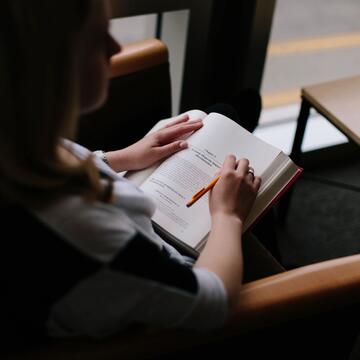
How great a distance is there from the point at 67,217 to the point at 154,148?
49cm

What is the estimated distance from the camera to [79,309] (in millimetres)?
682

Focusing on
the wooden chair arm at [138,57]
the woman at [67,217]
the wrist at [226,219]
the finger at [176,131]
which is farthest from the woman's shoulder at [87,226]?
the wooden chair arm at [138,57]

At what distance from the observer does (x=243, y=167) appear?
3.28 ft

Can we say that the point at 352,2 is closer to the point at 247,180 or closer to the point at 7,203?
the point at 247,180

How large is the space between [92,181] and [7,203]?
0.34 ft

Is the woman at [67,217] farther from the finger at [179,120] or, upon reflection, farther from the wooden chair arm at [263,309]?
the finger at [179,120]

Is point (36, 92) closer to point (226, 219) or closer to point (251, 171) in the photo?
point (226, 219)

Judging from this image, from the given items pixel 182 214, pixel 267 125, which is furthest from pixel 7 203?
pixel 267 125

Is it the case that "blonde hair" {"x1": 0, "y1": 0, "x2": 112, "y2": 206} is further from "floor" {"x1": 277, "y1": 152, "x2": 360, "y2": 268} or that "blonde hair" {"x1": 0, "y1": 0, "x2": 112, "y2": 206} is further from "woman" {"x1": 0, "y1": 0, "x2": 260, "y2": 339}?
"floor" {"x1": 277, "y1": 152, "x2": 360, "y2": 268}

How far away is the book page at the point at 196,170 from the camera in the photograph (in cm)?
101

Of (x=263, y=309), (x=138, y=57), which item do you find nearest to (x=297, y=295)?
(x=263, y=309)

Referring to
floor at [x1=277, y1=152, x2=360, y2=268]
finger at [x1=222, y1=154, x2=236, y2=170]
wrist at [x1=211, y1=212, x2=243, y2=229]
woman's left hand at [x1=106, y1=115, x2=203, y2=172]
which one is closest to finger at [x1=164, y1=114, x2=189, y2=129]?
woman's left hand at [x1=106, y1=115, x2=203, y2=172]

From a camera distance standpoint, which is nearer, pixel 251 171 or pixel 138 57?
pixel 251 171

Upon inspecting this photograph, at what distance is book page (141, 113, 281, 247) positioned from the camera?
3.32 ft
